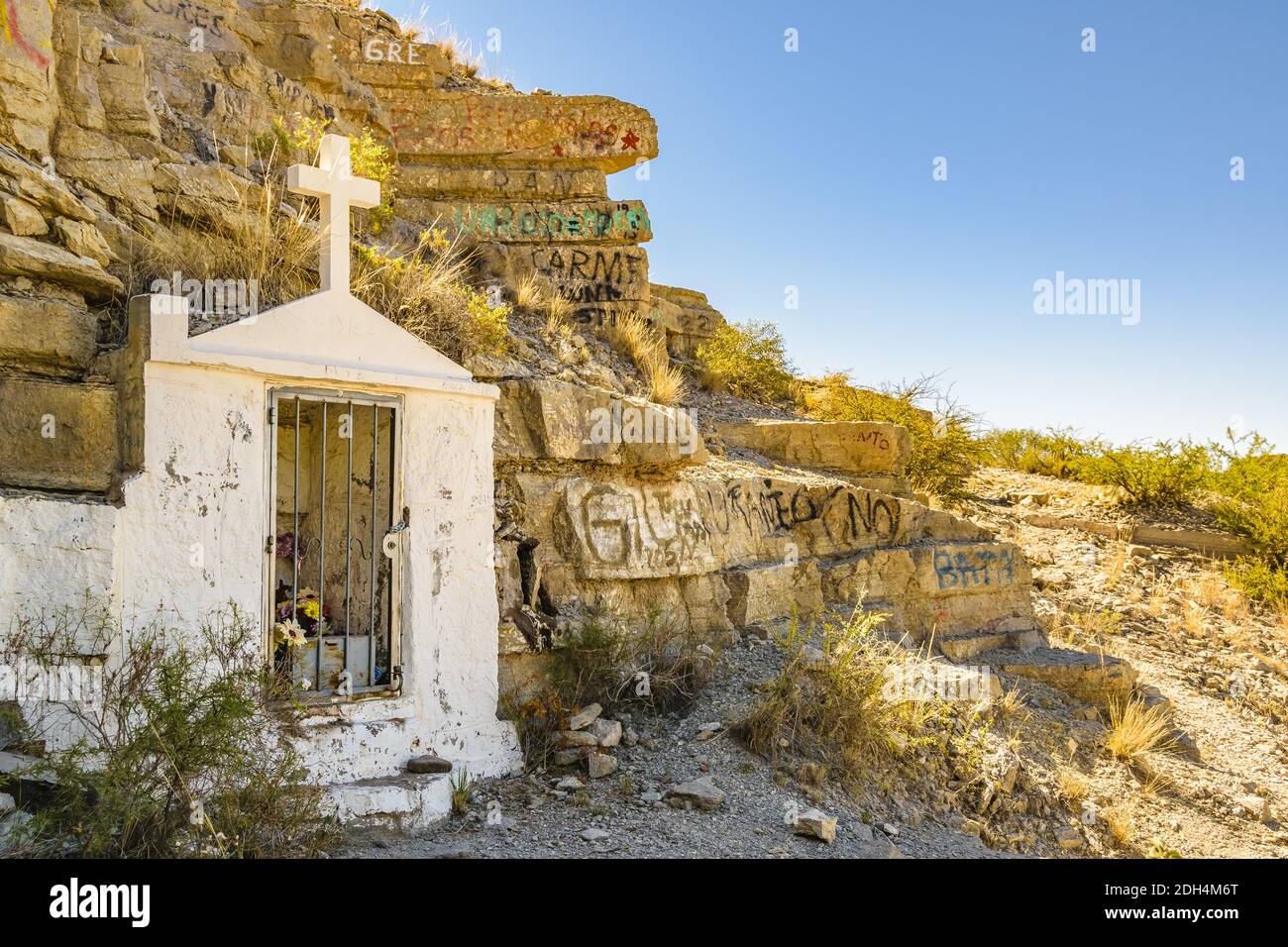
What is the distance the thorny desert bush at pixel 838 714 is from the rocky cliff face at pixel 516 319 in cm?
120

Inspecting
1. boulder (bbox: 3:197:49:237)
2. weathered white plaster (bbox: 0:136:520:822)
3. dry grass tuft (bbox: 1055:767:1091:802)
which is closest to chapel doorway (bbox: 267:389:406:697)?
weathered white plaster (bbox: 0:136:520:822)

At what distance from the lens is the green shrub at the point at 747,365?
1271 centimetres

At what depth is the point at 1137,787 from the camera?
7.84 m

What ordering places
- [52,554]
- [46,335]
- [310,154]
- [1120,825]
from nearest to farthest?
1. [52,554]
2. [46,335]
3. [1120,825]
4. [310,154]

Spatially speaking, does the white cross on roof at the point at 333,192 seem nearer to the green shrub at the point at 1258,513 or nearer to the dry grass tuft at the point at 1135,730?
the dry grass tuft at the point at 1135,730

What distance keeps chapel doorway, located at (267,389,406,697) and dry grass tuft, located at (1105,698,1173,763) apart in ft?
21.1

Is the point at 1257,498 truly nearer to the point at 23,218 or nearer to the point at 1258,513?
the point at 1258,513

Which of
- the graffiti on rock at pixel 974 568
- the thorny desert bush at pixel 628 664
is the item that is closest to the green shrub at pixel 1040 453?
the graffiti on rock at pixel 974 568

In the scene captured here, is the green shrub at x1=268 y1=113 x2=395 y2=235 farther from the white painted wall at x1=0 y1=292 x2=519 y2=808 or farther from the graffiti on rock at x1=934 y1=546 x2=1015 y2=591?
the graffiti on rock at x1=934 y1=546 x2=1015 y2=591

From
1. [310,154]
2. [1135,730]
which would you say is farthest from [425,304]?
[1135,730]

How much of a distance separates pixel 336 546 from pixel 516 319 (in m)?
3.70

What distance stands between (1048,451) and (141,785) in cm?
1567

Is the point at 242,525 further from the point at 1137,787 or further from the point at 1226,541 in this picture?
the point at 1226,541

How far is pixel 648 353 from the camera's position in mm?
10367
